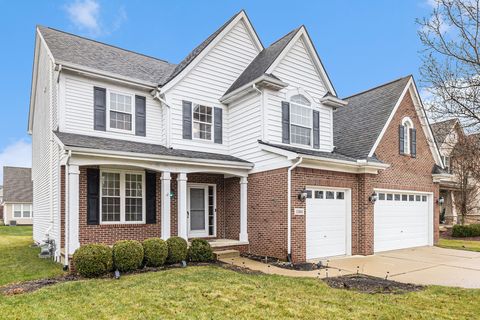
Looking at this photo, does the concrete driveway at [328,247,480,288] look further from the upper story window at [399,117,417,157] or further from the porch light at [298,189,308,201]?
the upper story window at [399,117,417,157]

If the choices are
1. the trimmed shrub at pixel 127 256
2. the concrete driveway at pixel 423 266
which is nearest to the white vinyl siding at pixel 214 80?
the trimmed shrub at pixel 127 256

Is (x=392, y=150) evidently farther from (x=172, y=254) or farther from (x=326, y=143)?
(x=172, y=254)

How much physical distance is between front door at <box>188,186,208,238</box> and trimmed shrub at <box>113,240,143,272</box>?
3.89 m

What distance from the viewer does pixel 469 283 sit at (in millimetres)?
8633

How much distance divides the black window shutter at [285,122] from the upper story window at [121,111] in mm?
5459

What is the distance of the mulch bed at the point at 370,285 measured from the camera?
776 cm

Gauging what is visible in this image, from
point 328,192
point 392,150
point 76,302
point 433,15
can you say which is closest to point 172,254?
point 76,302

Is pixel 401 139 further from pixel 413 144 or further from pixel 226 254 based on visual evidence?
pixel 226 254

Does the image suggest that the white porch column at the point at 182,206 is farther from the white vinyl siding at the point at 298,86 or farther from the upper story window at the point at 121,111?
the white vinyl siding at the point at 298,86

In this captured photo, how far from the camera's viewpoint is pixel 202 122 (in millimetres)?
13836

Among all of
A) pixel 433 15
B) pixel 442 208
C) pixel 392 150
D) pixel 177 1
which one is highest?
pixel 177 1

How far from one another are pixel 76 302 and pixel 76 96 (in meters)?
7.51

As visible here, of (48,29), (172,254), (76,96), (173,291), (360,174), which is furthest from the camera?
(48,29)

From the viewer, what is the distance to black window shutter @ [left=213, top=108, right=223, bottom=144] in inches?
551
